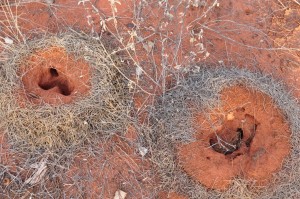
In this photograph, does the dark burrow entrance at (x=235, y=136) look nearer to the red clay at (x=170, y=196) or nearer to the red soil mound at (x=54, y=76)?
the red clay at (x=170, y=196)

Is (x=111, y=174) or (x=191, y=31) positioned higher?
(x=191, y=31)

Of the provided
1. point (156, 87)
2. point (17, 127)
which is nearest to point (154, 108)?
point (156, 87)

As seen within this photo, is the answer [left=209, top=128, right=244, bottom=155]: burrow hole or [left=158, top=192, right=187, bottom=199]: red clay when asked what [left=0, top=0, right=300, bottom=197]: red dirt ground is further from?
[left=158, top=192, right=187, bottom=199]: red clay

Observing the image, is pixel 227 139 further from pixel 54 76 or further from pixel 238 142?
pixel 54 76

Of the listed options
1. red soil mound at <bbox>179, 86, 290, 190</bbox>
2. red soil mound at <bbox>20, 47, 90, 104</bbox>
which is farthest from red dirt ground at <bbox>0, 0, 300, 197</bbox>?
red soil mound at <bbox>179, 86, 290, 190</bbox>

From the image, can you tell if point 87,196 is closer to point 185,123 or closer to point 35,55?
point 185,123

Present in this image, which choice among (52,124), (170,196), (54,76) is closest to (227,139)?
(170,196)

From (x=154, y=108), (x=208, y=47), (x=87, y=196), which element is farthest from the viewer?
(x=208, y=47)
